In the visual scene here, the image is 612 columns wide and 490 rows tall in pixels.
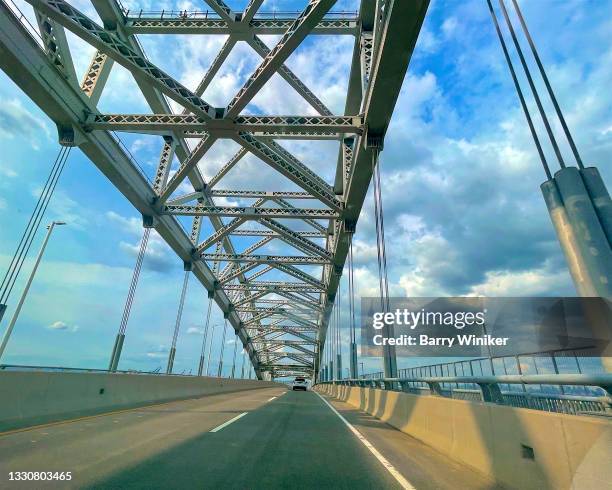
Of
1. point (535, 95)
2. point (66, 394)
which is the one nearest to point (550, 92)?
point (535, 95)

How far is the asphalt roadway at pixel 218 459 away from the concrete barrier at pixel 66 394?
36.8 inches

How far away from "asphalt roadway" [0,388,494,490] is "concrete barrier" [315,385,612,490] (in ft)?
0.96

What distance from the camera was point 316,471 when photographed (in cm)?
435

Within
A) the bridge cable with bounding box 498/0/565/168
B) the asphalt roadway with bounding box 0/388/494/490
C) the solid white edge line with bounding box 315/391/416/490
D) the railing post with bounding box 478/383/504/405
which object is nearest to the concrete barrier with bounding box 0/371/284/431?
the asphalt roadway with bounding box 0/388/494/490

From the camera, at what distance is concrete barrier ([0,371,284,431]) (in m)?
7.19

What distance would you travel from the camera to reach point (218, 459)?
4.74 m

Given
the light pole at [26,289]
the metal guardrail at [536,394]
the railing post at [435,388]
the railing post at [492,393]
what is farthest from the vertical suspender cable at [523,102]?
the light pole at [26,289]

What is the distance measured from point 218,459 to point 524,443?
3.78m

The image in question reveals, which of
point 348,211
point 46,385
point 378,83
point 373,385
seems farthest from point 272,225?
point 46,385

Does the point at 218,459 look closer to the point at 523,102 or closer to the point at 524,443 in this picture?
the point at 524,443

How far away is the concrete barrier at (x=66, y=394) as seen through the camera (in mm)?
7188

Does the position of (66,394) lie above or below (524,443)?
above

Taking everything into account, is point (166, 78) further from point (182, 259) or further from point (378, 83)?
point (182, 259)

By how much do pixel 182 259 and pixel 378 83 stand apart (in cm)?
2190
